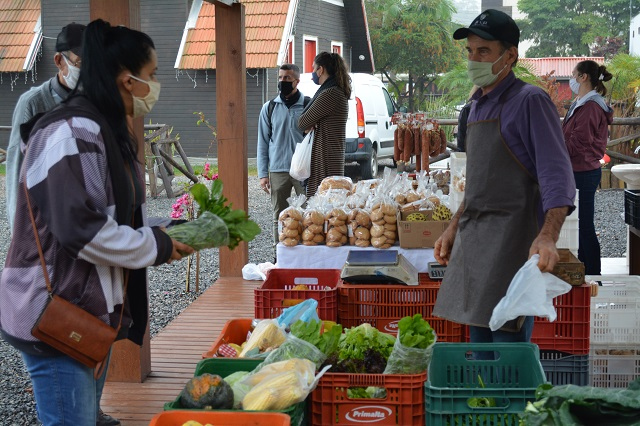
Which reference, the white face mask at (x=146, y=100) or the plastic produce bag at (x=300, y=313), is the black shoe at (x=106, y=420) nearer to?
the plastic produce bag at (x=300, y=313)

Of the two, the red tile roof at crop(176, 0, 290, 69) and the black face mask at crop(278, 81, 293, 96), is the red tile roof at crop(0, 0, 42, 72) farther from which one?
the black face mask at crop(278, 81, 293, 96)

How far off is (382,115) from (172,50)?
8.28m

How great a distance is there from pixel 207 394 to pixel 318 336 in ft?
2.69

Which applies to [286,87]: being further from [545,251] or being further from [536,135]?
[545,251]

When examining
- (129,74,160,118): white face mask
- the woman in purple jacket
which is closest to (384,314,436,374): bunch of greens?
(129,74,160,118): white face mask

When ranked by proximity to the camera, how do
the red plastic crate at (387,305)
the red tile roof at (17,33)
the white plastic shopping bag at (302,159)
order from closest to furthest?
the red plastic crate at (387,305), the white plastic shopping bag at (302,159), the red tile roof at (17,33)

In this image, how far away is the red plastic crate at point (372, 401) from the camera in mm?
3275

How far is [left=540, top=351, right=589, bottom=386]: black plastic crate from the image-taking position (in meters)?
4.24

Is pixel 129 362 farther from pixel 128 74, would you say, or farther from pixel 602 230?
pixel 602 230

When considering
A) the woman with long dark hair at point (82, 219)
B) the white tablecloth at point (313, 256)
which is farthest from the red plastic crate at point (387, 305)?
the woman with long dark hair at point (82, 219)

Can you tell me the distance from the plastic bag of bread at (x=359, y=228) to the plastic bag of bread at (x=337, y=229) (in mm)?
39

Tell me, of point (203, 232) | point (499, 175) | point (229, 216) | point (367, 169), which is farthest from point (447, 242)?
point (367, 169)

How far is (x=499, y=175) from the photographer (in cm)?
346

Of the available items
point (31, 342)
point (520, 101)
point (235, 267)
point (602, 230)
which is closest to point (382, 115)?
Result: point (602, 230)
